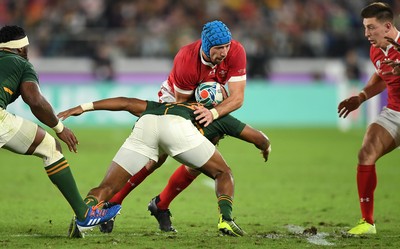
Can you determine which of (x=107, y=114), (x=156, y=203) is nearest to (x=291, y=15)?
(x=107, y=114)

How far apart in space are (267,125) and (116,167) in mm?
16372

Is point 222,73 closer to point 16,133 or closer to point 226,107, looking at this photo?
point 226,107

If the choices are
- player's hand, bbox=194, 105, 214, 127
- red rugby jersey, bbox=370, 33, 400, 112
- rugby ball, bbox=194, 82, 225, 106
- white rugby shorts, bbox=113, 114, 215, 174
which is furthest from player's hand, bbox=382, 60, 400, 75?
white rugby shorts, bbox=113, 114, 215, 174

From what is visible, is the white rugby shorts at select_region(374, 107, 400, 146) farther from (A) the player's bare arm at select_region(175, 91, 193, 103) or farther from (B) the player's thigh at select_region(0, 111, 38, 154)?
(B) the player's thigh at select_region(0, 111, 38, 154)

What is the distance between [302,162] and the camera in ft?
52.7

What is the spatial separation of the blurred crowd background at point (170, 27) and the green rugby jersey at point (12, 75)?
1735 centimetres

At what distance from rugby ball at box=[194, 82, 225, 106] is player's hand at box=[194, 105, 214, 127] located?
0.39 m

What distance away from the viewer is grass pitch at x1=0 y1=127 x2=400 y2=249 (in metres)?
7.72

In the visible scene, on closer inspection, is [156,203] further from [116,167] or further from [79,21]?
[79,21]

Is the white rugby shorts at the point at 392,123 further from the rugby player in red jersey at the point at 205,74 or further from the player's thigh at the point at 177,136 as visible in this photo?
the player's thigh at the point at 177,136

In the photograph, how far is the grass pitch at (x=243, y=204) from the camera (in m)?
7.72

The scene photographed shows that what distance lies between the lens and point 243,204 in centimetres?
1093

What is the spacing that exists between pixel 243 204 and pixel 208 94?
297cm

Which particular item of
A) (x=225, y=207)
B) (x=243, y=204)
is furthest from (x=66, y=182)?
(x=243, y=204)
